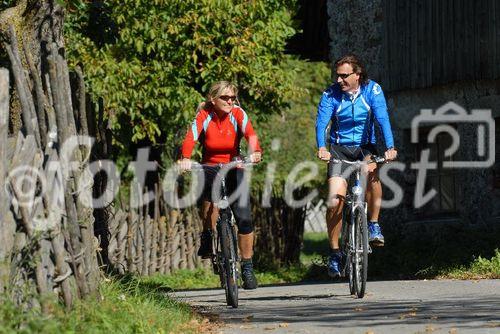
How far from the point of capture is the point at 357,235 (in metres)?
10.8

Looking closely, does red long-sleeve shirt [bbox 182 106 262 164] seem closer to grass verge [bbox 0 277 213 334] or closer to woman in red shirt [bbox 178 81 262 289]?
woman in red shirt [bbox 178 81 262 289]

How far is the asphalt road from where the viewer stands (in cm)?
824

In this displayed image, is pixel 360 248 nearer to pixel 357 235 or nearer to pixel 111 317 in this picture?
pixel 357 235

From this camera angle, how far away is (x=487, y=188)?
677 inches

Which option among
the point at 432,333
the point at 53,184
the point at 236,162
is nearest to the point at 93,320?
the point at 53,184

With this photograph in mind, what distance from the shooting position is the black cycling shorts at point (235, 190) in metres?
10.6

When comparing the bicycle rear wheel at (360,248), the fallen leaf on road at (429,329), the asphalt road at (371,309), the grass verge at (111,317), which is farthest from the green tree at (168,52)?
the fallen leaf on road at (429,329)

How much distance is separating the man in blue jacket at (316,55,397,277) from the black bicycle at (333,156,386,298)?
0.09 m

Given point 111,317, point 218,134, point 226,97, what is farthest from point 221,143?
point 111,317

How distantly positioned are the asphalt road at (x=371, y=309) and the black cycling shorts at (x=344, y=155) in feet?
3.54

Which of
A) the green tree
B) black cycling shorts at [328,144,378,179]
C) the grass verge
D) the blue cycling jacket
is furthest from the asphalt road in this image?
the green tree

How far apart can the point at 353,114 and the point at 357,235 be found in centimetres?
103

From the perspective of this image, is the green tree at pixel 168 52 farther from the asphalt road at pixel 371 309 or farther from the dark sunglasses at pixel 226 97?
the dark sunglasses at pixel 226 97

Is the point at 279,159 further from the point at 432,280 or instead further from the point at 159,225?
the point at 432,280
